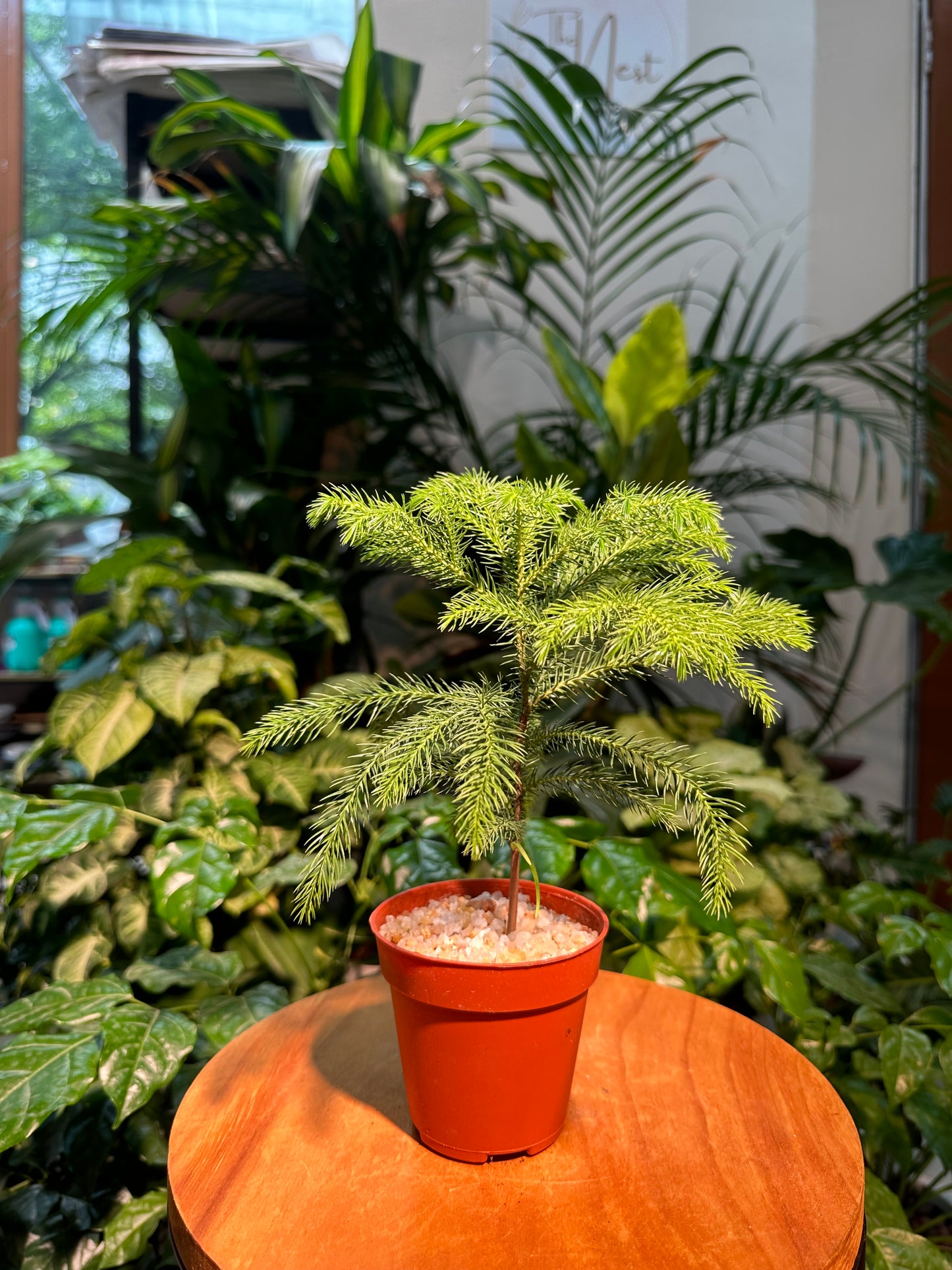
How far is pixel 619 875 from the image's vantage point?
992mm

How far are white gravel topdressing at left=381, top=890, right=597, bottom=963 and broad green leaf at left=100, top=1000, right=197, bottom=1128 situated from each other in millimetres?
269

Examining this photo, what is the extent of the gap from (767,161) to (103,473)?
1760 millimetres

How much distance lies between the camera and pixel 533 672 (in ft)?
2.30

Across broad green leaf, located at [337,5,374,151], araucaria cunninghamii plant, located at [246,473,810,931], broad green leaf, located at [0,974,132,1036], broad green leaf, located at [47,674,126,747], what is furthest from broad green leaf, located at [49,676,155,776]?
broad green leaf, located at [337,5,374,151]

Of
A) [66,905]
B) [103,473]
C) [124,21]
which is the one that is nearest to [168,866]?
[66,905]

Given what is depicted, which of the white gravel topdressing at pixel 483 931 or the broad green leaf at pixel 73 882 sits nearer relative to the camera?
the white gravel topdressing at pixel 483 931

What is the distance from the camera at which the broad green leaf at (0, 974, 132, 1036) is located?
848 mm

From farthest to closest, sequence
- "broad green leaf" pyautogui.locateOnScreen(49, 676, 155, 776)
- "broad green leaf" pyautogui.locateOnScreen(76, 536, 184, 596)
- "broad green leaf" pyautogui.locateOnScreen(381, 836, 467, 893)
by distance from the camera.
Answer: "broad green leaf" pyautogui.locateOnScreen(76, 536, 184, 596) → "broad green leaf" pyautogui.locateOnScreen(49, 676, 155, 776) → "broad green leaf" pyautogui.locateOnScreen(381, 836, 467, 893)

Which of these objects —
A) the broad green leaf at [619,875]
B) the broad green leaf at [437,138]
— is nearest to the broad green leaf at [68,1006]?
the broad green leaf at [619,875]

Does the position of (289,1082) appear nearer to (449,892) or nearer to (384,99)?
(449,892)

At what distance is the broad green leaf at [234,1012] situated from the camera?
95 cm

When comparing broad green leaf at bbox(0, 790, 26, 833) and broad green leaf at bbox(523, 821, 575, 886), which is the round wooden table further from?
broad green leaf at bbox(0, 790, 26, 833)

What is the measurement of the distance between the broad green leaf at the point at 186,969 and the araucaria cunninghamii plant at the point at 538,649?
1.23 feet

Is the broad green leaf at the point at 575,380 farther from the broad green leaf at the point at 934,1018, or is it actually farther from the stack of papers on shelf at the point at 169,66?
the broad green leaf at the point at 934,1018
